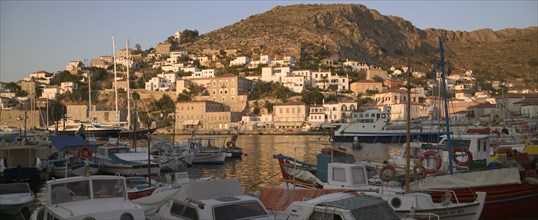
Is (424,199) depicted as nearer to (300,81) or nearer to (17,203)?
(17,203)

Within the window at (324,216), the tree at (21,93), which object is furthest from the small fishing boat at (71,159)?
the tree at (21,93)

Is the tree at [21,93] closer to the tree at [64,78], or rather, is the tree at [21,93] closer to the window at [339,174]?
the tree at [64,78]

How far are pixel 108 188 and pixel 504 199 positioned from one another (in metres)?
12.5

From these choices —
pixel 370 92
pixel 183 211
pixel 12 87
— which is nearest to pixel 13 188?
pixel 183 211

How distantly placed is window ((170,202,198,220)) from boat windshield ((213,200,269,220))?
63cm

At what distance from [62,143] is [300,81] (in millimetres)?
93798

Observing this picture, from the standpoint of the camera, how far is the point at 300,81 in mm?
122938

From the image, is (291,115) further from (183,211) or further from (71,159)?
(183,211)

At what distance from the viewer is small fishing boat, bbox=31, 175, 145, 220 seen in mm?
10273

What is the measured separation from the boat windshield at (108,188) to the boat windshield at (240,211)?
7.51ft

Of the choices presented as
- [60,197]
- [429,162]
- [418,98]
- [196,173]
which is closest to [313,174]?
[429,162]

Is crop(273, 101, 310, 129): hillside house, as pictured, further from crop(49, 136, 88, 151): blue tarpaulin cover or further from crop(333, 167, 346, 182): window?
crop(333, 167, 346, 182): window

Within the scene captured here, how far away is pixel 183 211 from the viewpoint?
1163 cm

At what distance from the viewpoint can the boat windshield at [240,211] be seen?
10859 millimetres
